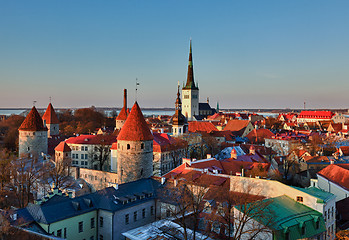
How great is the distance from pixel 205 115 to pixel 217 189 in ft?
333

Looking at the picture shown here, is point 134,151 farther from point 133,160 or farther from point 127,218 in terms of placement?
point 127,218

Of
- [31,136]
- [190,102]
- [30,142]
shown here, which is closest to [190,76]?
[190,102]

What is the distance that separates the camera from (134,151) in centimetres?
2812

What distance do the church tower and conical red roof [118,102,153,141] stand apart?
79135 mm

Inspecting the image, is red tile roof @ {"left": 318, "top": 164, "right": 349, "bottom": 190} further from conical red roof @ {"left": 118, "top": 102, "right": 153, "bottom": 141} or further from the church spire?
the church spire

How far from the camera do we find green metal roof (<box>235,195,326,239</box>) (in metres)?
16.6

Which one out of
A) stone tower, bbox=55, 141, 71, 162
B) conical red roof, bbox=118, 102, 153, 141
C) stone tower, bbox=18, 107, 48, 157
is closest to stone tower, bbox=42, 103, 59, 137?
stone tower, bbox=18, 107, 48, 157

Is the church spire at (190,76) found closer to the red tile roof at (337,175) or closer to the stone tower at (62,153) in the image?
the stone tower at (62,153)

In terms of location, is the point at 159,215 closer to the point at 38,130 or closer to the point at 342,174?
the point at 342,174

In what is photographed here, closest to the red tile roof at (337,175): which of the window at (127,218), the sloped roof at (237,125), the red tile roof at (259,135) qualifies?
the window at (127,218)

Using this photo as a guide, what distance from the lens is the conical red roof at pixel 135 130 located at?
28.1m

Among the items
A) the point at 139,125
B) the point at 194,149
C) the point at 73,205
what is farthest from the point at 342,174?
the point at 194,149

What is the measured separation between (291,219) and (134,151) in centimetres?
1444

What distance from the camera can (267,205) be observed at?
1712cm
